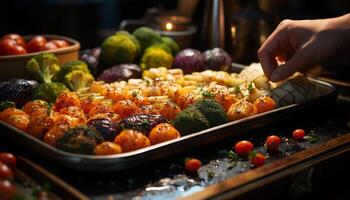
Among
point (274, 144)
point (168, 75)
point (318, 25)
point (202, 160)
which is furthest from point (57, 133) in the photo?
point (318, 25)

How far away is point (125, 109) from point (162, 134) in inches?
13.1

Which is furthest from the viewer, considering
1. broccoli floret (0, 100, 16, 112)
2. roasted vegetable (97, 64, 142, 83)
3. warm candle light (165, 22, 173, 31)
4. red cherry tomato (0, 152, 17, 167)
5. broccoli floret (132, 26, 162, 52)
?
warm candle light (165, 22, 173, 31)

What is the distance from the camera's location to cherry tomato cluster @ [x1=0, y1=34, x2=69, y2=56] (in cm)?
270

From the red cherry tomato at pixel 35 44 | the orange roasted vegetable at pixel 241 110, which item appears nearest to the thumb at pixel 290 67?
the orange roasted vegetable at pixel 241 110

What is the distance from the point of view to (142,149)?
5.35ft

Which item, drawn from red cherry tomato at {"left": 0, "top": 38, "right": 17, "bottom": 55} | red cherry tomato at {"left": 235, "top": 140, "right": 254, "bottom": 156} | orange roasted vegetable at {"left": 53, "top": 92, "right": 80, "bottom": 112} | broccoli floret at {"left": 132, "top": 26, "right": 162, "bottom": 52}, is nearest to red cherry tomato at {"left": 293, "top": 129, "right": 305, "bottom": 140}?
red cherry tomato at {"left": 235, "top": 140, "right": 254, "bottom": 156}

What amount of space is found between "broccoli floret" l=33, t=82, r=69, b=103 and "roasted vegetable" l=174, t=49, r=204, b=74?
861mm

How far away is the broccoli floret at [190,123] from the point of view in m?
1.88

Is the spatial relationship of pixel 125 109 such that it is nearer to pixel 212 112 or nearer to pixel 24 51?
pixel 212 112

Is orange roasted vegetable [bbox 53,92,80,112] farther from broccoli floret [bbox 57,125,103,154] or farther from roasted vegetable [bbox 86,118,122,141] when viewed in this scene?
broccoli floret [bbox 57,125,103,154]

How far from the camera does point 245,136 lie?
2.03 m

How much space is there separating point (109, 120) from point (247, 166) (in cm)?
58

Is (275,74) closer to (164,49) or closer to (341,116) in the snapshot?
(341,116)

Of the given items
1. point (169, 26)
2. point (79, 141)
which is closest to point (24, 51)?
point (169, 26)
